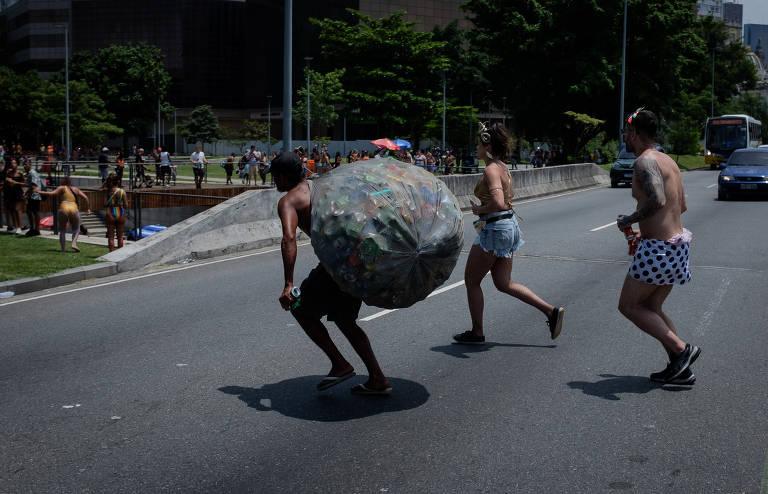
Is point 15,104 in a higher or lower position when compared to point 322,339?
higher

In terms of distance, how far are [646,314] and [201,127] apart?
9903cm

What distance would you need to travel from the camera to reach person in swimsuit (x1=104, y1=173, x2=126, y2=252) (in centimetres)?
1595

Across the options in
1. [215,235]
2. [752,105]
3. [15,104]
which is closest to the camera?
[215,235]

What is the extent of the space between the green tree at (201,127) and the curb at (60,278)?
9106 centimetres

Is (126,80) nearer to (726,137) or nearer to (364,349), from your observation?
(726,137)

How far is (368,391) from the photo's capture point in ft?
19.6

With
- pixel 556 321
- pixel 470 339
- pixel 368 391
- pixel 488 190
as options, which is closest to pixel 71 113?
pixel 470 339

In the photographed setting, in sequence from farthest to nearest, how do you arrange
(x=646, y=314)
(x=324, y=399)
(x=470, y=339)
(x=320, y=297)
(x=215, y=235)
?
1. (x=215, y=235)
2. (x=470, y=339)
3. (x=646, y=314)
4. (x=324, y=399)
5. (x=320, y=297)

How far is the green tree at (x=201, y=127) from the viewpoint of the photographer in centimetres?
10125

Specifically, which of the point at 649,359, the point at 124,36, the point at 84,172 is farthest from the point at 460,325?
the point at 124,36

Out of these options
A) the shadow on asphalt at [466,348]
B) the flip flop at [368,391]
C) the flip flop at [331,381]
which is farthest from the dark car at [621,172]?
the flip flop at [331,381]

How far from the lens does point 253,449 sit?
16.2ft

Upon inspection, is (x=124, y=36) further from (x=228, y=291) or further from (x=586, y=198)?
(x=228, y=291)

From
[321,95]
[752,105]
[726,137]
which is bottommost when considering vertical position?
[726,137]
